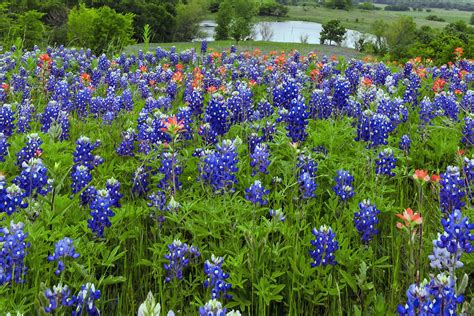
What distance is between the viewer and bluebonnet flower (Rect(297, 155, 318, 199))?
331 cm

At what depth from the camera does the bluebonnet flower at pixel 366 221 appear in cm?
298

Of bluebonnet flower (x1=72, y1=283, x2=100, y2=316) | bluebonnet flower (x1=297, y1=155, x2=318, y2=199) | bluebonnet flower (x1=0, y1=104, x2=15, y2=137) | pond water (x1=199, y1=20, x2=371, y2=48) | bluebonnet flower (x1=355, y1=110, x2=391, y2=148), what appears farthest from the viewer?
pond water (x1=199, y1=20, x2=371, y2=48)

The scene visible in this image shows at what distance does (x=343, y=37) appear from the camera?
3966 cm

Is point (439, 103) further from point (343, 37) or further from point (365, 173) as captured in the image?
point (343, 37)

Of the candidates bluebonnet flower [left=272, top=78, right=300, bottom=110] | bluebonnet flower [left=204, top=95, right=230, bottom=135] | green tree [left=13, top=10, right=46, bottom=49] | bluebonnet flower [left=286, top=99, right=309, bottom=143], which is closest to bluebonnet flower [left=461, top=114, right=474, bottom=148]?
bluebonnet flower [left=286, top=99, right=309, bottom=143]

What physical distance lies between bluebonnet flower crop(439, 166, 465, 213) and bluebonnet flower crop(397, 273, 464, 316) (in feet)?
3.93

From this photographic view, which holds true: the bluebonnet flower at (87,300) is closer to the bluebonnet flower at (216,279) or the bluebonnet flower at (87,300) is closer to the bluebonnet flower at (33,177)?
→ the bluebonnet flower at (216,279)

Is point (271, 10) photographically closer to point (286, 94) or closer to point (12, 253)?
point (286, 94)

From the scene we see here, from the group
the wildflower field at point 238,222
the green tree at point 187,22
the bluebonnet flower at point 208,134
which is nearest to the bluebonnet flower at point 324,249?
the wildflower field at point 238,222


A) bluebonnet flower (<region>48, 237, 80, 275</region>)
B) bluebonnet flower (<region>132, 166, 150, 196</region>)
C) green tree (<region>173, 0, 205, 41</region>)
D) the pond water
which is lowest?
the pond water

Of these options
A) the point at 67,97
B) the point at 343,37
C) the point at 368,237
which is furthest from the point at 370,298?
the point at 343,37

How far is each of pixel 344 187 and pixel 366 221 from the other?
43 cm

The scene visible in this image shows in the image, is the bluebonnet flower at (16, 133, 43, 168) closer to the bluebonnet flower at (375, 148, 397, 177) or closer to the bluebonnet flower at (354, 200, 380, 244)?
the bluebonnet flower at (354, 200, 380, 244)

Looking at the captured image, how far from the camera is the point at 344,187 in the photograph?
3357 mm
